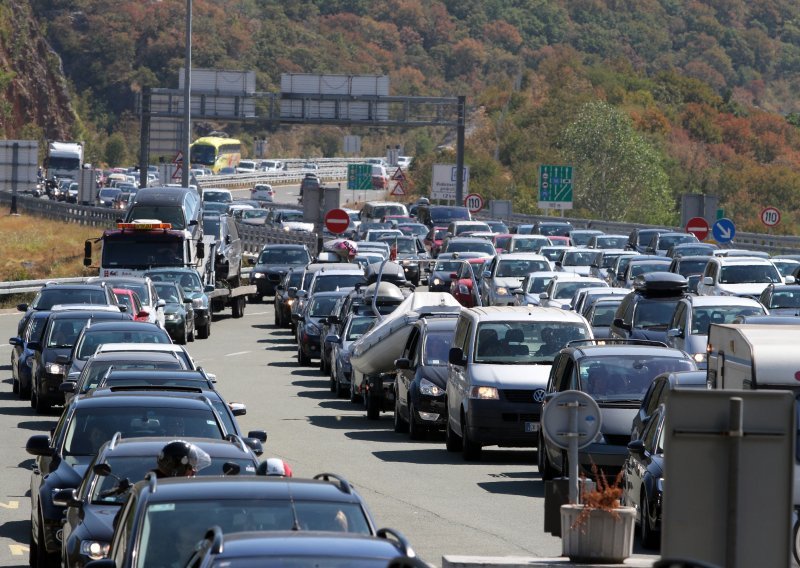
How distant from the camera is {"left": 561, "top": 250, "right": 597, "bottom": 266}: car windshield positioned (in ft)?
155

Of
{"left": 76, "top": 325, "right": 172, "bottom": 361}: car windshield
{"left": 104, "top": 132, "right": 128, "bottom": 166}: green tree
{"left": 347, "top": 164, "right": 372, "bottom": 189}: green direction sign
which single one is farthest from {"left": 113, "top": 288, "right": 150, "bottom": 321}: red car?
{"left": 104, "top": 132, "right": 128, "bottom": 166}: green tree

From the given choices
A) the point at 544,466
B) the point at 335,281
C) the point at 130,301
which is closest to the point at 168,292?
the point at 335,281

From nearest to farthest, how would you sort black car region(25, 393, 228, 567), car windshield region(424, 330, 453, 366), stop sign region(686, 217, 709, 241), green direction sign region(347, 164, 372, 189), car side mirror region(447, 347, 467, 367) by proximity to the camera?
black car region(25, 393, 228, 567) → car side mirror region(447, 347, 467, 367) → car windshield region(424, 330, 453, 366) → stop sign region(686, 217, 709, 241) → green direction sign region(347, 164, 372, 189)

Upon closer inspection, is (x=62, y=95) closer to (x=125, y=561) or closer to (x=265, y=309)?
(x=265, y=309)

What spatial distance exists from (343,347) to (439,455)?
801 cm

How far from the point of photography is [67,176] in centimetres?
11438

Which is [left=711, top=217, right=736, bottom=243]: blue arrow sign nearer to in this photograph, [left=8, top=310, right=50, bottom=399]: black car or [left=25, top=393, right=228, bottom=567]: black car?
[left=8, top=310, right=50, bottom=399]: black car

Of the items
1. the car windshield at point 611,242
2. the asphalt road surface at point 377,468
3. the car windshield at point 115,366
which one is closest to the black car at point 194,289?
the asphalt road surface at point 377,468

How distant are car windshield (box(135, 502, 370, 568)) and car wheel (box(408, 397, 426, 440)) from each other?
14.3 metres

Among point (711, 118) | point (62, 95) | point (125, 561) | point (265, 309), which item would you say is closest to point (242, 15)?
point (62, 95)

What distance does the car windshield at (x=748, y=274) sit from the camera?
1433 inches

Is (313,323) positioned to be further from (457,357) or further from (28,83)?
(28,83)

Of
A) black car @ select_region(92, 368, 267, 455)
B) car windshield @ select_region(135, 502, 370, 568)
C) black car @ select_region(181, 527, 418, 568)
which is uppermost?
black car @ select_region(181, 527, 418, 568)

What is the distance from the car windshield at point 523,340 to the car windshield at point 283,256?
29709mm
